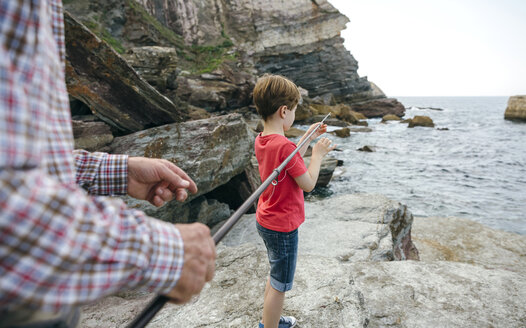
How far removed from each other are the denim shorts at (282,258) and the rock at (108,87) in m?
2.94

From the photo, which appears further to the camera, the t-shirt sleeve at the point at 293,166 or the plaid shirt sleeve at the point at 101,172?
the t-shirt sleeve at the point at 293,166

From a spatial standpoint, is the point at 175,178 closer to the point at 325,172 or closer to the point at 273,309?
the point at 273,309

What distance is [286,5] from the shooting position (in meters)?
35.6

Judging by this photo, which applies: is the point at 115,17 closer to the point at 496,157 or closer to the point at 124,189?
the point at 124,189

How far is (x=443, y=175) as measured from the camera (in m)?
11.9

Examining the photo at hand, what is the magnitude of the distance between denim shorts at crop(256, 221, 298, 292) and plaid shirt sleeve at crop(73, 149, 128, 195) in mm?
1193

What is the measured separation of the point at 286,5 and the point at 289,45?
5.12m

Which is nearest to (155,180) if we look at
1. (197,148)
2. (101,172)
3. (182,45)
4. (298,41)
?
(101,172)

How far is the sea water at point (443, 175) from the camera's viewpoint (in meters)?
8.42

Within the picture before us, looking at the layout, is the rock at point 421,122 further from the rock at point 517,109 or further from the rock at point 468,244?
the rock at point 468,244

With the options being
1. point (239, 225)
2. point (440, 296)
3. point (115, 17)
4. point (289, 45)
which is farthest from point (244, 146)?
point (289, 45)

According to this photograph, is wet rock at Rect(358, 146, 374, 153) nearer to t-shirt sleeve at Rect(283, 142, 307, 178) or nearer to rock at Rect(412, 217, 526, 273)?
rock at Rect(412, 217, 526, 273)

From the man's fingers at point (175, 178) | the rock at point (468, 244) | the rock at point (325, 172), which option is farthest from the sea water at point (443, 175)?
the man's fingers at point (175, 178)

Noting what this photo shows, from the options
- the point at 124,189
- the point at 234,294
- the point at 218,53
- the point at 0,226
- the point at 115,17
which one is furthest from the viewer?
the point at 218,53
